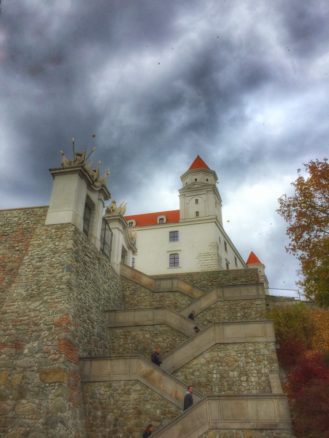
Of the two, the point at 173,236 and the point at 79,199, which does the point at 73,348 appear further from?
the point at 173,236

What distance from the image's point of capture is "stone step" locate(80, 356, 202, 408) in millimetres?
11141

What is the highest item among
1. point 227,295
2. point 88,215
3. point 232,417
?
point 88,215

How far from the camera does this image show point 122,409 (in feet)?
37.0

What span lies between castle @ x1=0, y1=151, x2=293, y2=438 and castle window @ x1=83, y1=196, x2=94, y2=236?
0.05 m

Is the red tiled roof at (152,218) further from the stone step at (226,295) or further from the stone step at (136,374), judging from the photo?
the stone step at (136,374)

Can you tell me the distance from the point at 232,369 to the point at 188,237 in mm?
29845

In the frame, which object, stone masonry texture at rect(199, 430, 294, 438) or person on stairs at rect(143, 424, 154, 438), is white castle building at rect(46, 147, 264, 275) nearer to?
person on stairs at rect(143, 424, 154, 438)

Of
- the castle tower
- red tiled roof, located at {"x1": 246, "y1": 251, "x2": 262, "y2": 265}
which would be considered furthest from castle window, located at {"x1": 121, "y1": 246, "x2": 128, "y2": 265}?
red tiled roof, located at {"x1": 246, "y1": 251, "x2": 262, "y2": 265}

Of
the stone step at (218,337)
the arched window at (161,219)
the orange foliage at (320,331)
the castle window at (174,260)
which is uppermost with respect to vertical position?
the arched window at (161,219)

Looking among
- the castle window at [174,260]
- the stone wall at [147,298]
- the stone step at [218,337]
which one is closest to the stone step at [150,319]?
the stone step at [218,337]

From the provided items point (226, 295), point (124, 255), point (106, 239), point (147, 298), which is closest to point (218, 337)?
point (226, 295)

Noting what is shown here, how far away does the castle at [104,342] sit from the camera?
1025 centimetres

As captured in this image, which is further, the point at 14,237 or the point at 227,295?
the point at 227,295

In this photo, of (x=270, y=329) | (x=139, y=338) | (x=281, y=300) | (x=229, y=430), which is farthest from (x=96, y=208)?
(x=281, y=300)
